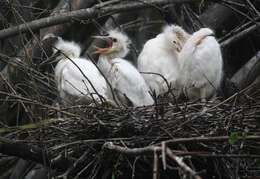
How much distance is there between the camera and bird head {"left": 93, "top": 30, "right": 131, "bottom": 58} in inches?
278

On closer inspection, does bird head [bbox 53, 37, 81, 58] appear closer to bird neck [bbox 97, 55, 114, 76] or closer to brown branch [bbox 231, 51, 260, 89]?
bird neck [bbox 97, 55, 114, 76]

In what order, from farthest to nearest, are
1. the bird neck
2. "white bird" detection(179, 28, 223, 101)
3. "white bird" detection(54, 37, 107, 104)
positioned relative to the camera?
1. the bird neck
2. "white bird" detection(179, 28, 223, 101)
3. "white bird" detection(54, 37, 107, 104)

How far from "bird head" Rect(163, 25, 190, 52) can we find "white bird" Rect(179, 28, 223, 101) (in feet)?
0.54

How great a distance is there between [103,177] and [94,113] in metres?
0.47

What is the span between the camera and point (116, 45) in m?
7.10

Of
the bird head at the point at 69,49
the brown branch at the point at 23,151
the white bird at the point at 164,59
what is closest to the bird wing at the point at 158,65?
the white bird at the point at 164,59

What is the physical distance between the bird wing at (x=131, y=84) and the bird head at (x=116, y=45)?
1.43 ft

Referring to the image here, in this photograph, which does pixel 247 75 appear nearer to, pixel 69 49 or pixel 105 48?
pixel 105 48

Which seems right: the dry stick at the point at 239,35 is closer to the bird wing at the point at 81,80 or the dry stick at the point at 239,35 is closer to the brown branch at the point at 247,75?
the brown branch at the point at 247,75

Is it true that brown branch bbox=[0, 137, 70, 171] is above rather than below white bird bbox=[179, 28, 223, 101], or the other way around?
below

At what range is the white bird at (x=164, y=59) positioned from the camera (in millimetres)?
6723

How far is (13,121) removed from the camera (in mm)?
7777

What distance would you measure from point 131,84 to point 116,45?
736mm

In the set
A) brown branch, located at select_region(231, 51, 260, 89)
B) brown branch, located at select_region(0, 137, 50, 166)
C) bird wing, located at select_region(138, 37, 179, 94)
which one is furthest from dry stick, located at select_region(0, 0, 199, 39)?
brown branch, located at select_region(0, 137, 50, 166)
